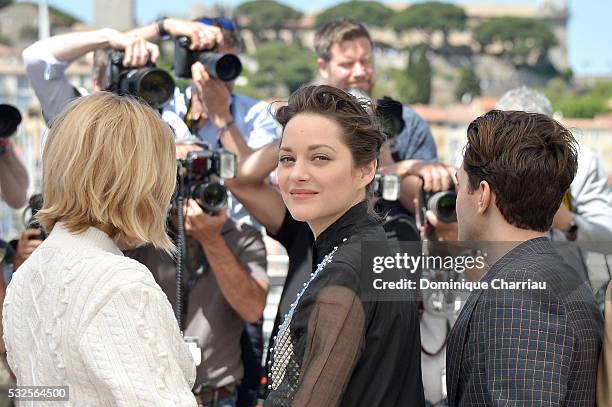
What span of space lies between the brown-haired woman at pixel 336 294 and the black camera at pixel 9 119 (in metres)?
1.29

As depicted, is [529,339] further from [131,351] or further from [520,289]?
[131,351]

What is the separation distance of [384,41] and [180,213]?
286 ft

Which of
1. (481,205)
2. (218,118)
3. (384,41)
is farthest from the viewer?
(384,41)

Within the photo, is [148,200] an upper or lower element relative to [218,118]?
upper

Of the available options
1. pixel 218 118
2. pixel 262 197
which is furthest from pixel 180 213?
pixel 218 118

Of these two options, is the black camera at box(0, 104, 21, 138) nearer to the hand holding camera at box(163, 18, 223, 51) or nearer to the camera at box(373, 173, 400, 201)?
the hand holding camera at box(163, 18, 223, 51)

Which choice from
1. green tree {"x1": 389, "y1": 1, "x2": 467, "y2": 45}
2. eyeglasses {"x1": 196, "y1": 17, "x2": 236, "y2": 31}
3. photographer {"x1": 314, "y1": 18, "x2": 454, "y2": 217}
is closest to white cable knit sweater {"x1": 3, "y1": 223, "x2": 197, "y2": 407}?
photographer {"x1": 314, "y1": 18, "x2": 454, "y2": 217}

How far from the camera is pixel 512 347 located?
58.9 inches

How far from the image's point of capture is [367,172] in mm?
1675

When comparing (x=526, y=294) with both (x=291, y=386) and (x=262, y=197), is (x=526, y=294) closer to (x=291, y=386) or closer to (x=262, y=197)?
(x=291, y=386)

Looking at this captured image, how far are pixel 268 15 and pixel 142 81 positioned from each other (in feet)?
291

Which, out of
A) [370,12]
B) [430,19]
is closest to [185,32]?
[430,19]

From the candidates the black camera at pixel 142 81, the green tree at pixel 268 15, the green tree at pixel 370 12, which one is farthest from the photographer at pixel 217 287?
the green tree at pixel 370 12

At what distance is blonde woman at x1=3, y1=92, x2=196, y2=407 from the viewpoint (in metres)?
1.37
